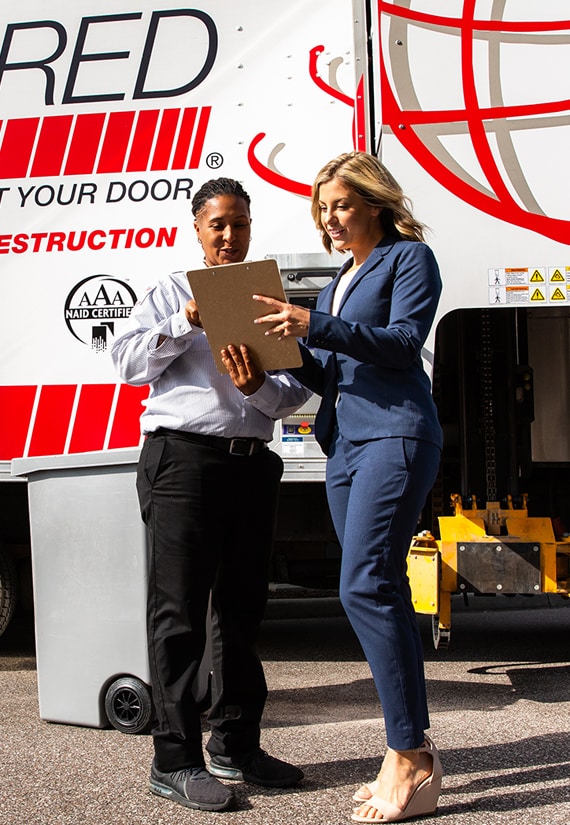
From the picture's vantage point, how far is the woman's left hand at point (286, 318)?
2746mm

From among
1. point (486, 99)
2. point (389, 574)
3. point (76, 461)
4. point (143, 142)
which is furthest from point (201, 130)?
point (389, 574)

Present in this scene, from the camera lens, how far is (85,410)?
15.6 ft

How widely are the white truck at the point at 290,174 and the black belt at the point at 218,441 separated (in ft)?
4.88

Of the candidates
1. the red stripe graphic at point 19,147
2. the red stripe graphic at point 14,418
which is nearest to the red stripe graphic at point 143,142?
the red stripe graphic at point 19,147

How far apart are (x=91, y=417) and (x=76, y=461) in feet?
3.02

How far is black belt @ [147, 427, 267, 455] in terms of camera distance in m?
3.02

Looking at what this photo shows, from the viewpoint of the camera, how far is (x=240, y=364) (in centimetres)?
285

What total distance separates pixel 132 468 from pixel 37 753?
41.2 inches

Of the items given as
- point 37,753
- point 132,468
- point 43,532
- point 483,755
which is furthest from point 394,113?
point 37,753

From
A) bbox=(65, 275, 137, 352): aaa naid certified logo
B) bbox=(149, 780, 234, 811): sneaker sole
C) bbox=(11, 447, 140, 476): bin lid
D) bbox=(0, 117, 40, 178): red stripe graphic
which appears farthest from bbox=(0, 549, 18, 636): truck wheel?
bbox=(149, 780, 234, 811): sneaker sole

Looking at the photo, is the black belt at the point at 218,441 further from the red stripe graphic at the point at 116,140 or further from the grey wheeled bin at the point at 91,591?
the red stripe graphic at the point at 116,140

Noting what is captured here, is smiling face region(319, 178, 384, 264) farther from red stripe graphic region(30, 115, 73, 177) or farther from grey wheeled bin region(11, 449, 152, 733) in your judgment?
red stripe graphic region(30, 115, 73, 177)

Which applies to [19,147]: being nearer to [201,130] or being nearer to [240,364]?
[201,130]

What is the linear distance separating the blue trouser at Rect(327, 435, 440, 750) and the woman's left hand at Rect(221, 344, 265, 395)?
390 millimetres
